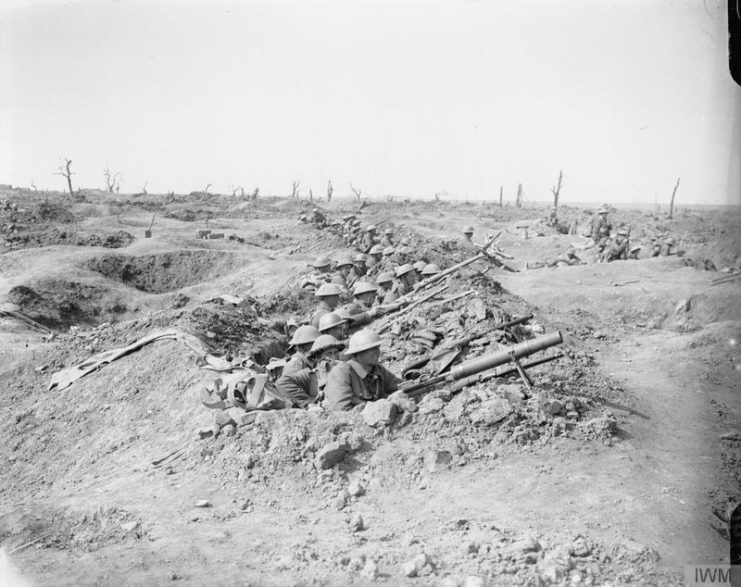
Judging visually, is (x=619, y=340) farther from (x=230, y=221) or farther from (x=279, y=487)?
(x=230, y=221)

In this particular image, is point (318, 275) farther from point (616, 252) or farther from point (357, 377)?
point (616, 252)

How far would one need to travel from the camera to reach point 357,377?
5508 mm

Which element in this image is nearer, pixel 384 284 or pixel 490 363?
pixel 490 363

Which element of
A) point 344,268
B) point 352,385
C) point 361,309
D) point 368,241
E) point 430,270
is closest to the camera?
point 352,385

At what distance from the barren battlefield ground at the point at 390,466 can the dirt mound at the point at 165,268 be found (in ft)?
19.5

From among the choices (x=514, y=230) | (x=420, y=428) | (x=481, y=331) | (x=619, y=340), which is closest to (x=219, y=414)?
(x=420, y=428)

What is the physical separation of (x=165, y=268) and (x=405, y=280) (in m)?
8.94

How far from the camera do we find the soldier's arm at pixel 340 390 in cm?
534

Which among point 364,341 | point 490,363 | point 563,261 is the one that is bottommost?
point 563,261

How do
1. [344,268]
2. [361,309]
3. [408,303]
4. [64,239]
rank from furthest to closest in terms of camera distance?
[64,239] → [344,268] → [408,303] → [361,309]

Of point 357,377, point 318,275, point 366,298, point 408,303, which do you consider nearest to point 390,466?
point 357,377

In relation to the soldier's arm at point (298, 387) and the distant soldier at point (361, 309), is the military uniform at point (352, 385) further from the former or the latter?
the distant soldier at point (361, 309)

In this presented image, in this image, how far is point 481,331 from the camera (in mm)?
7301

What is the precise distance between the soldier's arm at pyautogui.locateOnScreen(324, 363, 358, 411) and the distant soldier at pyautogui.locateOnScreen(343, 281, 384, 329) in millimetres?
3119
